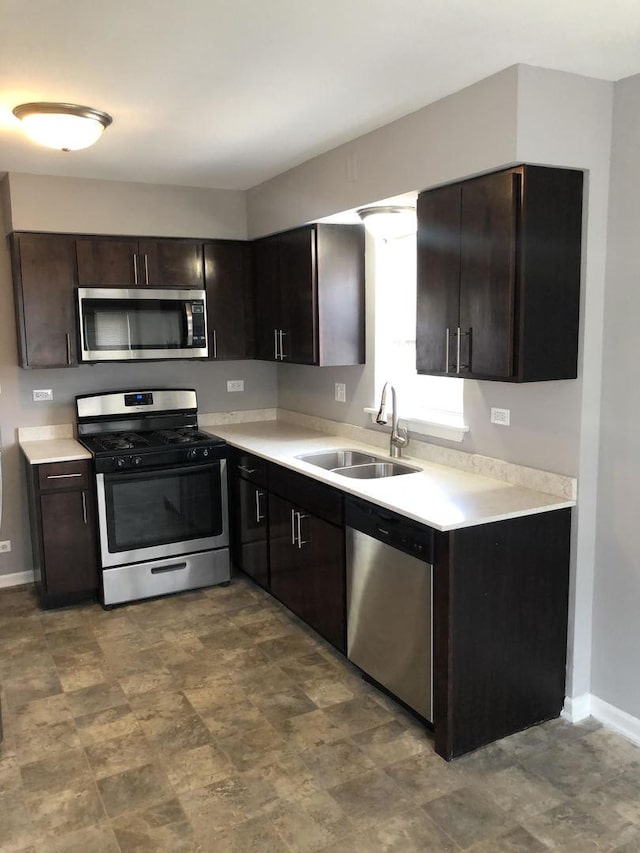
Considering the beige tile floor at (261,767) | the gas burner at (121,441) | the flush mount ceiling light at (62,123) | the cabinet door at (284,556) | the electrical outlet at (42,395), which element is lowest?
the beige tile floor at (261,767)

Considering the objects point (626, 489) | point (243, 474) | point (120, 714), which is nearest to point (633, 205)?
point (626, 489)

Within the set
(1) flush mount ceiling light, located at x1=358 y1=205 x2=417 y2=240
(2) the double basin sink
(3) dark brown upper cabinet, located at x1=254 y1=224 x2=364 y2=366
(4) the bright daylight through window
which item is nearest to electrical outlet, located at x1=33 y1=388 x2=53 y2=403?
(3) dark brown upper cabinet, located at x1=254 y1=224 x2=364 y2=366

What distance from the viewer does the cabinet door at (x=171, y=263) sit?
14.2 feet

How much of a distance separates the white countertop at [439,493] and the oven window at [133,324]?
99 cm

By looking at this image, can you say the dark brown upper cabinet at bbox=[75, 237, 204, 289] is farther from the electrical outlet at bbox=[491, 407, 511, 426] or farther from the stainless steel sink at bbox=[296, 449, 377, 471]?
the electrical outlet at bbox=[491, 407, 511, 426]

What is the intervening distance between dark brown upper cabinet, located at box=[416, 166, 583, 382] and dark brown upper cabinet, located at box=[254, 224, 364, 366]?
1098 millimetres

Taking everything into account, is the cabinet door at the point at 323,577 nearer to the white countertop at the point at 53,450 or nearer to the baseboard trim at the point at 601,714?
the baseboard trim at the point at 601,714

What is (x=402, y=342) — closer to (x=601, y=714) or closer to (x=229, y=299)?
(x=229, y=299)

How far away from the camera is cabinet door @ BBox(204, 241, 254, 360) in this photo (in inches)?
179

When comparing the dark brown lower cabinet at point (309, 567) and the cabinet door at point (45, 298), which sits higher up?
the cabinet door at point (45, 298)

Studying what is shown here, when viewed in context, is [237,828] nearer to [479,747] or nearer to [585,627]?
[479,747]

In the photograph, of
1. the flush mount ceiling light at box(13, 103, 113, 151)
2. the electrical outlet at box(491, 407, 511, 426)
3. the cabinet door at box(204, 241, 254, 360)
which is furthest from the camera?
the cabinet door at box(204, 241, 254, 360)

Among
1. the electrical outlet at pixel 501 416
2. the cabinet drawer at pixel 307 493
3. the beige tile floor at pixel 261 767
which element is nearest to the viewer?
the beige tile floor at pixel 261 767

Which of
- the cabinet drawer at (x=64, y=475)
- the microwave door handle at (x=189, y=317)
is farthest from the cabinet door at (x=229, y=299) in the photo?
the cabinet drawer at (x=64, y=475)
